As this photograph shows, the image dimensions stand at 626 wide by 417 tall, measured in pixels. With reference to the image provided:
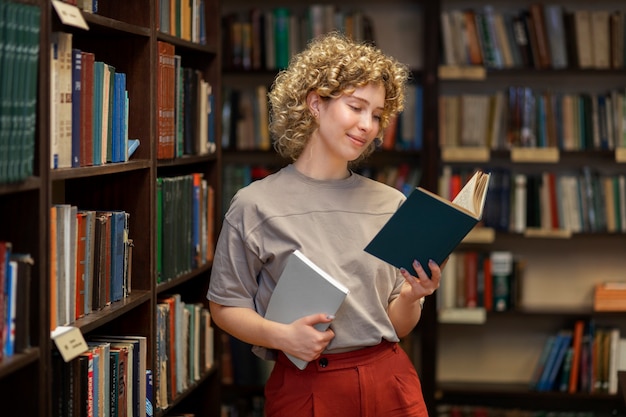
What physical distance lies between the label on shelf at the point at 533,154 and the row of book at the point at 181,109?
1.49 meters

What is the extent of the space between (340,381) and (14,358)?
711 millimetres

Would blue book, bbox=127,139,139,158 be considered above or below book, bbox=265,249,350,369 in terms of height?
above

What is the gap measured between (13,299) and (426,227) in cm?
83

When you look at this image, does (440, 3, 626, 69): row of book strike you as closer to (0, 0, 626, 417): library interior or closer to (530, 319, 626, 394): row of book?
(0, 0, 626, 417): library interior

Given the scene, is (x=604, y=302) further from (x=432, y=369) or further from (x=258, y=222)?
(x=258, y=222)

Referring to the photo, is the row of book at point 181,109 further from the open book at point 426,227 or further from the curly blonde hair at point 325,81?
the open book at point 426,227

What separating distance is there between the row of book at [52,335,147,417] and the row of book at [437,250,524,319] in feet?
6.53

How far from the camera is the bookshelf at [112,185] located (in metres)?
1.81

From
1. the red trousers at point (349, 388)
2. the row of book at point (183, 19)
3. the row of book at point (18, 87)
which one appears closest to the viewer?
the row of book at point (18, 87)

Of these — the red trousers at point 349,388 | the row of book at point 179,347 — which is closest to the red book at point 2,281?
the red trousers at point 349,388

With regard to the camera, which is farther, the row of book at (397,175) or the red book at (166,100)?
the row of book at (397,175)

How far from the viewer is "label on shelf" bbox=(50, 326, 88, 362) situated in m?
1.91

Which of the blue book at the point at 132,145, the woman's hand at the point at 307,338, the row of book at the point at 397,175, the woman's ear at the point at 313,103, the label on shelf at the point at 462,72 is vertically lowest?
the woman's hand at the point at 307,338

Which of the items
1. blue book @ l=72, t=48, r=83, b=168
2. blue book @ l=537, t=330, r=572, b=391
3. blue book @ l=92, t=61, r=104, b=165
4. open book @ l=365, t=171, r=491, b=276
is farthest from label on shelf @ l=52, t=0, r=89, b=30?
blue book @ l=537, t=330, r=572, b=391
